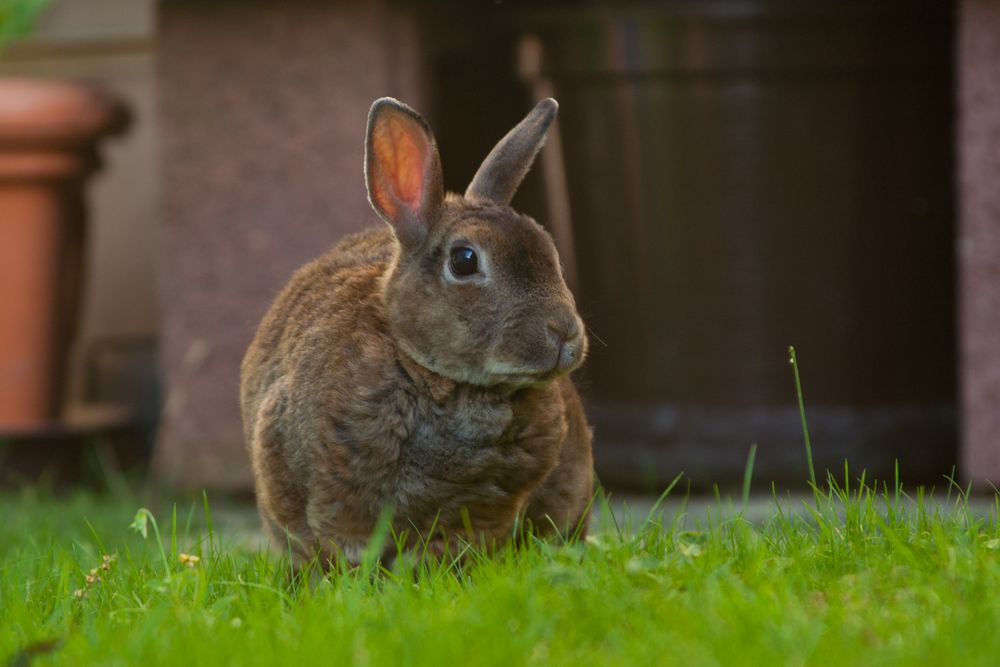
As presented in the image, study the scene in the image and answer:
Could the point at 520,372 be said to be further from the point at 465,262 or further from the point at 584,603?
the point at 584,603

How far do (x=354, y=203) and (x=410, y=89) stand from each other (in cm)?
42

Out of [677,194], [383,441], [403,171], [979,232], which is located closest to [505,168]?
[403,171]

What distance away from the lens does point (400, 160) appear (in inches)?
119

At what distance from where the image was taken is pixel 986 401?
4.52 metres

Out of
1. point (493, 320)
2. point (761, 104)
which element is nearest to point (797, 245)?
point (761, 104)

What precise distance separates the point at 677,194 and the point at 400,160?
192cm

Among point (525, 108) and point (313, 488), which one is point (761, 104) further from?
point (313, 488)

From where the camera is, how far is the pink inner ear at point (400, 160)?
2973mm

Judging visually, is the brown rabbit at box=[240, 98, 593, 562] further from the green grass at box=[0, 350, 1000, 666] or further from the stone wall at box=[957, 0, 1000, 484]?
the stone wall at box=[957, 0, 1000, 484]

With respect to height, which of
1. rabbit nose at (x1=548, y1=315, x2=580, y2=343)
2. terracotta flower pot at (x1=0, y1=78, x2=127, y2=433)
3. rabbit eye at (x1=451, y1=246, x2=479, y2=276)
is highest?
rabbit eye at (x1=451, y1=246, x2=479, y2=276)

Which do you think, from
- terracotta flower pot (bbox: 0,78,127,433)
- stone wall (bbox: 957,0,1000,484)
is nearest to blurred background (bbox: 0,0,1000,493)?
stone wall (bbox: 957,0,1000,484)

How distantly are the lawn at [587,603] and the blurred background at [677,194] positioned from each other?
1.82m

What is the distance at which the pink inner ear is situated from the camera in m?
2.97

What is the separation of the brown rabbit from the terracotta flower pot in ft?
9.52
